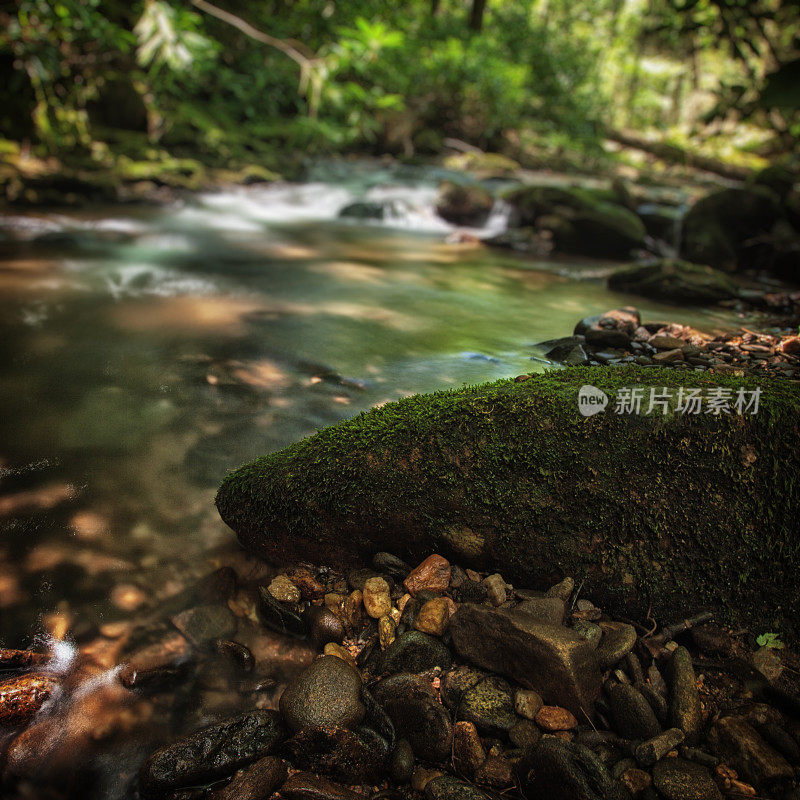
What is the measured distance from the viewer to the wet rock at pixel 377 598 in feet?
8.31

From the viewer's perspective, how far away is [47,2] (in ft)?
33.0

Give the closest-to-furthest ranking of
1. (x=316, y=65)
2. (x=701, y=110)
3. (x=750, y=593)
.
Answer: (x=750, y=593) → (x=316, y=65) → (x=701, y=110)

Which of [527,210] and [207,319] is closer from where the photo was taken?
[207,319]

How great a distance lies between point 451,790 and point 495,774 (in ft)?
0.64

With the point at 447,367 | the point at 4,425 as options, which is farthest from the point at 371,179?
the point at 4,425

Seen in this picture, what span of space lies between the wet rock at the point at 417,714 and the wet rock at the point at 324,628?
34 centimetres

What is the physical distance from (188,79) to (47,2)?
6667mm

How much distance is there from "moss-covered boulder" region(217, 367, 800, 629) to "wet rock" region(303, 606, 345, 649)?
33 cm

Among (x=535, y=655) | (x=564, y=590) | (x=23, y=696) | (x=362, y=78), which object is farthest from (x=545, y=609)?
(x=362, y=78)

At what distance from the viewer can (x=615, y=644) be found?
7.38ft

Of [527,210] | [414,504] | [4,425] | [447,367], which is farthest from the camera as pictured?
[527,210]

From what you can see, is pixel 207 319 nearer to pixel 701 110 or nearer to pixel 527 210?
pixel 527 210

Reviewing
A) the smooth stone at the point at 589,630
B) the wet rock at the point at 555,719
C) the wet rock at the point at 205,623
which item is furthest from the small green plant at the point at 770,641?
the wet rock at the point at 205,623

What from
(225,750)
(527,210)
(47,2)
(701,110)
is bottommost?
(225,750)
